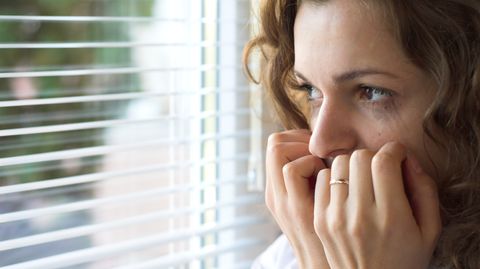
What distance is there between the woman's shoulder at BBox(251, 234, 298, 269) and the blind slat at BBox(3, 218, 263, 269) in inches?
5.2

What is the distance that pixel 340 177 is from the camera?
1.11 m

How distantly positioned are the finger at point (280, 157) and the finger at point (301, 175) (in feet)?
0.13

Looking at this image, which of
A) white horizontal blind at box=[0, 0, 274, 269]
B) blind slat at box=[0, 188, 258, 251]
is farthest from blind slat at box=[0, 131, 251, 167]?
blind slat at box=[0, 188, 258, 251]

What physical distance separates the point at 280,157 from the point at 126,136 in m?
0.30

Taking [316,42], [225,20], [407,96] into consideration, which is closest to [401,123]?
[407,96]

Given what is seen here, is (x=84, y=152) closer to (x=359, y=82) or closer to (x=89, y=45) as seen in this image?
(x=89, y=45)

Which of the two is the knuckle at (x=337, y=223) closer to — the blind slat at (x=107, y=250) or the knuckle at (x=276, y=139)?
the knuckle at (x=276, y=139)

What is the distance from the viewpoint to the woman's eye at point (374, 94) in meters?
1.08

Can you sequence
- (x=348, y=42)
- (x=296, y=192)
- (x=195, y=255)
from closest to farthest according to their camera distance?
(x=348, y=42), (x=296, y=192), (x=195, y=255)

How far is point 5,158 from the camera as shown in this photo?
1188mm

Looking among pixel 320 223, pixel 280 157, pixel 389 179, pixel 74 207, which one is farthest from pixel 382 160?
pixel 74 207

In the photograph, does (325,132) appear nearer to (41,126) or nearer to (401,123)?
(401,123)

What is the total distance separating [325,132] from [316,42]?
0.13 m

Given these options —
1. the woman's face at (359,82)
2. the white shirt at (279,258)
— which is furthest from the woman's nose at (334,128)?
the white shirt at (279,258)
